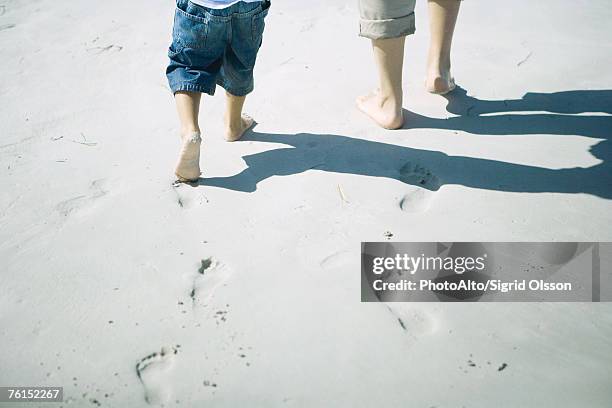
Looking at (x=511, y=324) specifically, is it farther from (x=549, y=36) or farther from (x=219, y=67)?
(x=549, y=36)

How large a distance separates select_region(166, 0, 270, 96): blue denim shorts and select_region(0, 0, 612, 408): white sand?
0.39 m

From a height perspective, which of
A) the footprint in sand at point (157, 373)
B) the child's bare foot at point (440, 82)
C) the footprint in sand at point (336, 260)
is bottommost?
the footprint in sand at point (157, 373)

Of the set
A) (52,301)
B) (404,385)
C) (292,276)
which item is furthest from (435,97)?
(52,301)

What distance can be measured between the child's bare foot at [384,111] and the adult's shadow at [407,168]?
0.14 meters

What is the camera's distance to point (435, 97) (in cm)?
266

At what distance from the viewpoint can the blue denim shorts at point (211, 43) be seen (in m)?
1.98

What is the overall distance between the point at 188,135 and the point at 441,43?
4.42 feet

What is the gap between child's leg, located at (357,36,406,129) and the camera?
230cm

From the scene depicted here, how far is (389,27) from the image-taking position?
224 centimetres

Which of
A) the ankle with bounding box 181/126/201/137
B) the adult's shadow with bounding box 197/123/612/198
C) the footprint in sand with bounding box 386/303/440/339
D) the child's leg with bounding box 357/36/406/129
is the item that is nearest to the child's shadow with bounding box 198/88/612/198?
the adult's shadow with bounding box 197/123/612/198

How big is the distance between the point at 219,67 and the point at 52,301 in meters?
1.10

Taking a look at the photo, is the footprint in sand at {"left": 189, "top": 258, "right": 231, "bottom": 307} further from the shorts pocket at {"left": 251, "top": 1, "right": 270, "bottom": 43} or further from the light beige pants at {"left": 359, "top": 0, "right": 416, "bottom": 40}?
the light beige pants at {"left": 359, "top": 0, "right": 416, "bottom": 40}

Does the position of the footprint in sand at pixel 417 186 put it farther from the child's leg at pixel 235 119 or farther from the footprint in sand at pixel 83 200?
the footprint in sand at pixel 83 200

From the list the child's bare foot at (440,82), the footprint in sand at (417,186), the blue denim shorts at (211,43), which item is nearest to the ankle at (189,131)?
the blue denim shorts at (211,43)
